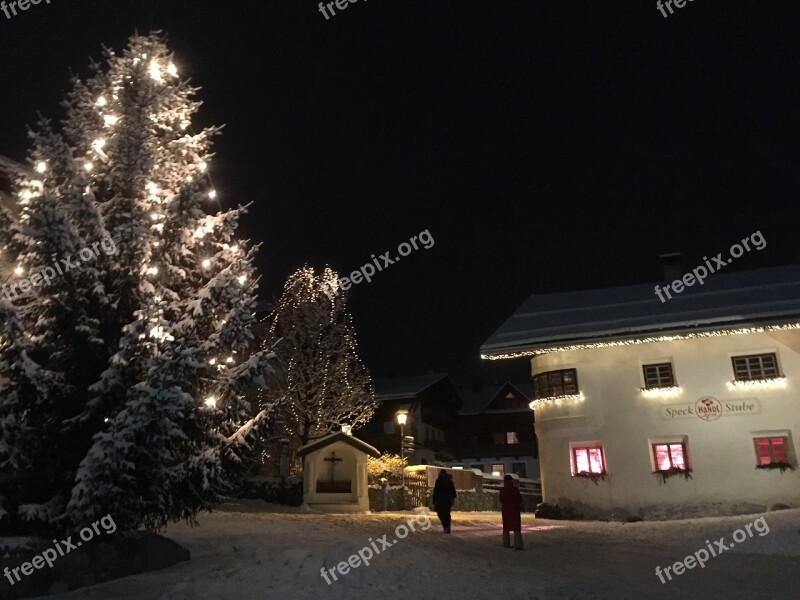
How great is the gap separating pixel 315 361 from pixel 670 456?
1772 centimetres

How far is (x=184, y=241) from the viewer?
40.0ft

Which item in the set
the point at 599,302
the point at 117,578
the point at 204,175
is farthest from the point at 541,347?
the point at 117,578

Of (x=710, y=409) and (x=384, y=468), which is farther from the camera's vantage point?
(x=384, y=468)

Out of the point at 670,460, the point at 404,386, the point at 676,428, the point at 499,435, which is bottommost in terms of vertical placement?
the point at 670,460

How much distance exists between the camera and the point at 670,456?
23.2 metres

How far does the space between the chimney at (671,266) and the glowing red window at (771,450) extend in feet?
28.4

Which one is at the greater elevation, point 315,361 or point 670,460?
point 315,361

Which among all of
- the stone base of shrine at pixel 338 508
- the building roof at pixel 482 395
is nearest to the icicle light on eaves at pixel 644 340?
the stone base of shrine at pixel 338 508

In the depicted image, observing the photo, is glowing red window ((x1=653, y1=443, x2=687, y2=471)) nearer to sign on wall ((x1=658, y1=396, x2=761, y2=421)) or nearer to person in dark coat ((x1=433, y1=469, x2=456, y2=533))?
sign on wall ((x1=658, y1=396, x2=761, y2=421))

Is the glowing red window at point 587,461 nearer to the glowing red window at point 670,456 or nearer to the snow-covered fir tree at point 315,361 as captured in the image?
the glowing red window at point 670,456

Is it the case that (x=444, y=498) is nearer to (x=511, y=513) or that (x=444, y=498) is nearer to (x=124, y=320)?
(x=511, y=513)

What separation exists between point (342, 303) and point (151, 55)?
74.2 feet

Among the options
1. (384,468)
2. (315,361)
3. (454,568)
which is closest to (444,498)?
(454,568)

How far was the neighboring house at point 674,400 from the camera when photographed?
2214 cm
